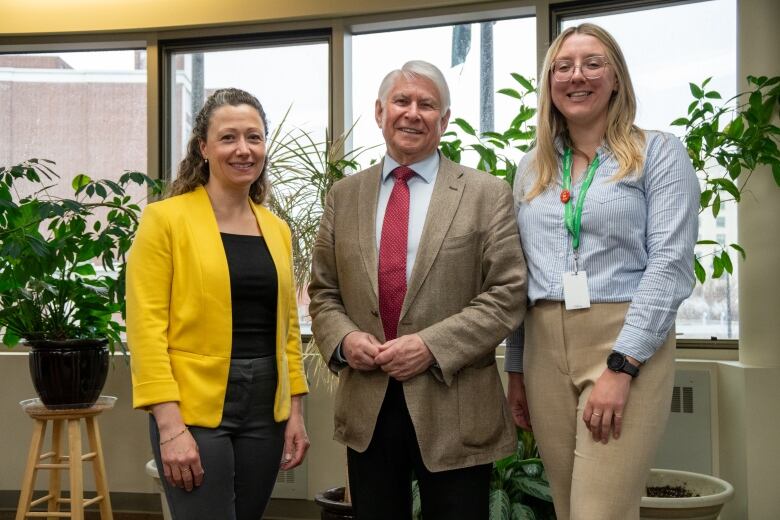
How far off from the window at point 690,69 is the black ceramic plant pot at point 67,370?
8.58 ft

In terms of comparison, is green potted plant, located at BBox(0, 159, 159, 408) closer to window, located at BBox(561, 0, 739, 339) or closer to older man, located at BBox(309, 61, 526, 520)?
older man, located at BBox(309, 61, 526, 520)

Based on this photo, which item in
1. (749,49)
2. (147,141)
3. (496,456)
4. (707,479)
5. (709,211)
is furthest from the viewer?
(147,141)

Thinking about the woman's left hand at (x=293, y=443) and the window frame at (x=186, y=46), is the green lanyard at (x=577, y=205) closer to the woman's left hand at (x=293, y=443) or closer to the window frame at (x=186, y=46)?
the woman's left hand at (x=293, y=443)

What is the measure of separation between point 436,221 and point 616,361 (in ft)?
1.65

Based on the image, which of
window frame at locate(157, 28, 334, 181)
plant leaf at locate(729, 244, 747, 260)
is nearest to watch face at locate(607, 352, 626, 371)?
plant leaf at locate(729, 244, 747, 260)

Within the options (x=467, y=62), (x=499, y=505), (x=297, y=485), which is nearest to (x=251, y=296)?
(x=499, y=505)

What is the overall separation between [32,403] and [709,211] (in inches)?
124

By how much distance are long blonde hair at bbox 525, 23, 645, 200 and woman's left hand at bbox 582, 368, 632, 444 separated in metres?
0.44

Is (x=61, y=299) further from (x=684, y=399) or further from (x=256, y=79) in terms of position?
(x=684, y=399)

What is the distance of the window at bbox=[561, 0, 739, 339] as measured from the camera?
3.87 m

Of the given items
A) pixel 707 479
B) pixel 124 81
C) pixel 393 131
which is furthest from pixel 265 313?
pixel 124 81

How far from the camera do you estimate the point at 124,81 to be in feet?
15.3

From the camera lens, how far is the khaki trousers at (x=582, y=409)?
1.75 metres

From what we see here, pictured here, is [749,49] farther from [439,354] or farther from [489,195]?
[439,354]
